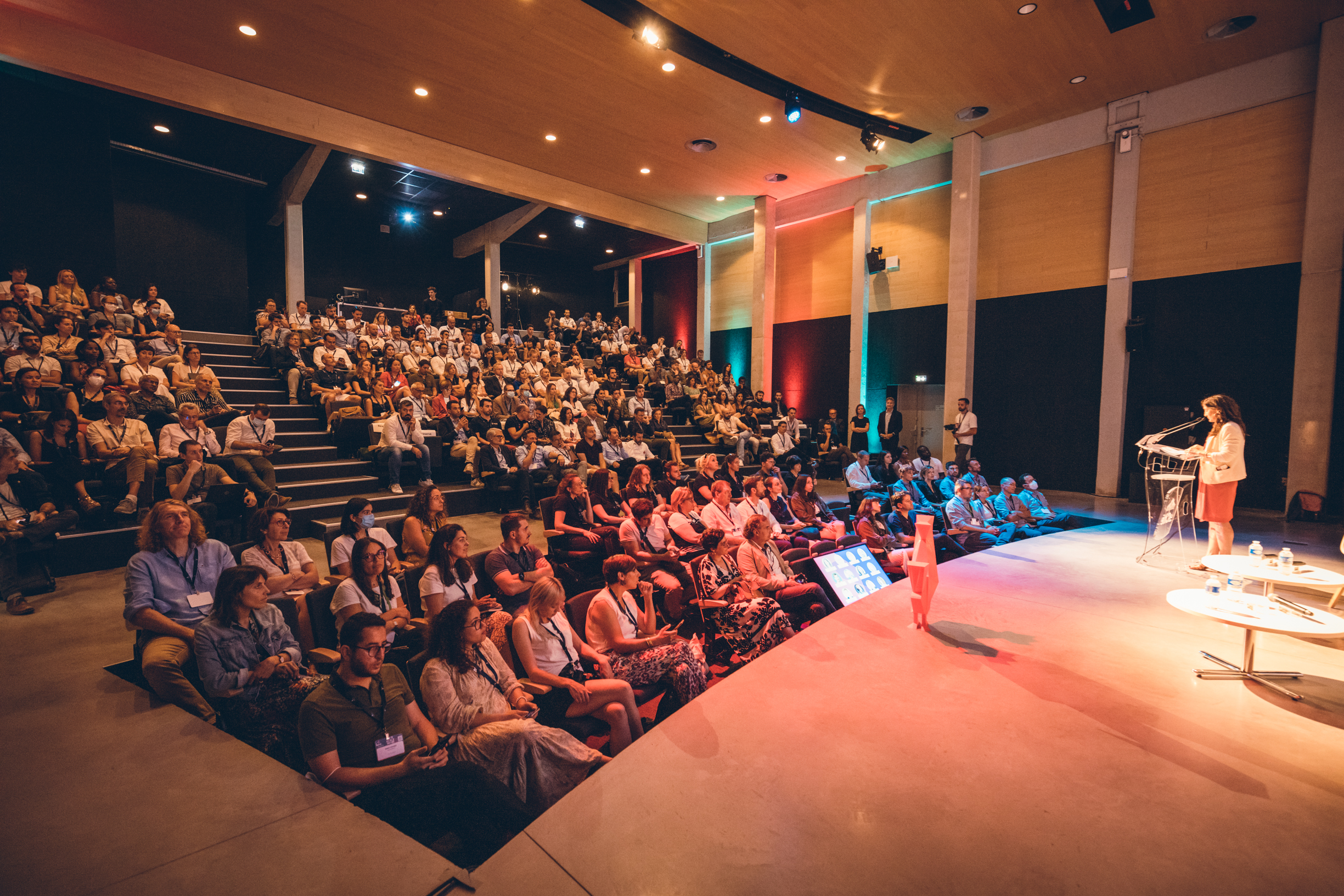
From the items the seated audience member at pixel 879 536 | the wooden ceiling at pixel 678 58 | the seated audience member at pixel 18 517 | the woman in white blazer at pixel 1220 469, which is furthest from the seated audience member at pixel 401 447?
the woman in white blazer at pixel 1220 469

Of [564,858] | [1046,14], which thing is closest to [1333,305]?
[1046,14]

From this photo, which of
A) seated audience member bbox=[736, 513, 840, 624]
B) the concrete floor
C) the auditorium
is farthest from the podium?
seated audience member bbox=[736, 513, 840, 624]

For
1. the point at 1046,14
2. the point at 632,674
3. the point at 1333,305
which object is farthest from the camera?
the point at 1333,305

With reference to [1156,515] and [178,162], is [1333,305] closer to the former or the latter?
[1156,515]

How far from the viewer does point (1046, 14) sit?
20.4ft

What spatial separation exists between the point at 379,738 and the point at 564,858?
844mm

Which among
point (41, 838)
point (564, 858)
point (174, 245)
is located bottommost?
point (564, 858)

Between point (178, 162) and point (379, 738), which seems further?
point (178, 162)

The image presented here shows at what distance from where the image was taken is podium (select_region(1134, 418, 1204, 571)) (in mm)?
4703

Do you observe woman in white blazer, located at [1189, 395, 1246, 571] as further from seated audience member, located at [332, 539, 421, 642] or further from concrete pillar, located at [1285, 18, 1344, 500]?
seated audience member, located at [332, 539, 421, 642]

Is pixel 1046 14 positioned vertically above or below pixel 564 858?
above

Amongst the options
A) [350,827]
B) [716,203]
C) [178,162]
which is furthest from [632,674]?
[178,162]

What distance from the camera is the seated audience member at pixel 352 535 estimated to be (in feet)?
11.2

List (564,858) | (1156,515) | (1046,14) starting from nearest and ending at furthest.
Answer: (564,858)
(1156,515)
(1046,14)
